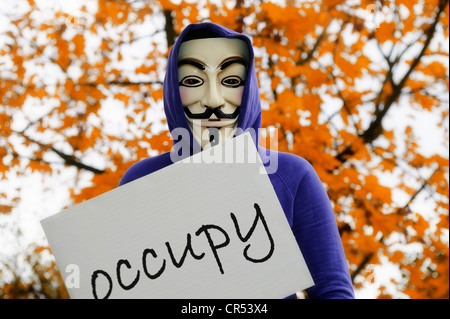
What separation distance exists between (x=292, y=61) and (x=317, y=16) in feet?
1.47

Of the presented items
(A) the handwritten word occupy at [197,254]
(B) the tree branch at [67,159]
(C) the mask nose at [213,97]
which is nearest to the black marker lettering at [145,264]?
(A) the handwritten word occupy at [197,254]

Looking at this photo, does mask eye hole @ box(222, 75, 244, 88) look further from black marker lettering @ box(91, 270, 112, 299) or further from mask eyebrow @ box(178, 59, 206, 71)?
black marker lettering @ box(91, 270, 112, 299)

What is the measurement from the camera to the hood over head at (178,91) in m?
1.19

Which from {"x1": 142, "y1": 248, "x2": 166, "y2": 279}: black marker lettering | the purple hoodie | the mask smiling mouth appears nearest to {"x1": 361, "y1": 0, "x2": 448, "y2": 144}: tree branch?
the purple hoodie

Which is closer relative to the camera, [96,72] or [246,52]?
[246,52]

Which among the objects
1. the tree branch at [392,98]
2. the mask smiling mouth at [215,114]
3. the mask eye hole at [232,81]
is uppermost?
the tree branch at [392,98]

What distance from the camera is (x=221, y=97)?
3.92 ft

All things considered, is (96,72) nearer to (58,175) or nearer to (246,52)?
(58,175)

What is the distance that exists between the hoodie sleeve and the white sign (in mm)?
177

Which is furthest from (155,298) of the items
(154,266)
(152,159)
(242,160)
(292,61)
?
(292,61)

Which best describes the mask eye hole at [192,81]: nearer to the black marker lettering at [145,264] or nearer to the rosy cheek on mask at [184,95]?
the rosy cheek on mask at [184,95]

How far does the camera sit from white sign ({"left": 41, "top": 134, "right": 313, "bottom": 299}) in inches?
33.5

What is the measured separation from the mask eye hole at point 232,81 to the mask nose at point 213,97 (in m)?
A: 0.03

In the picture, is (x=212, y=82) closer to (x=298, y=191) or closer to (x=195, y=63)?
(x=195, y=63)
